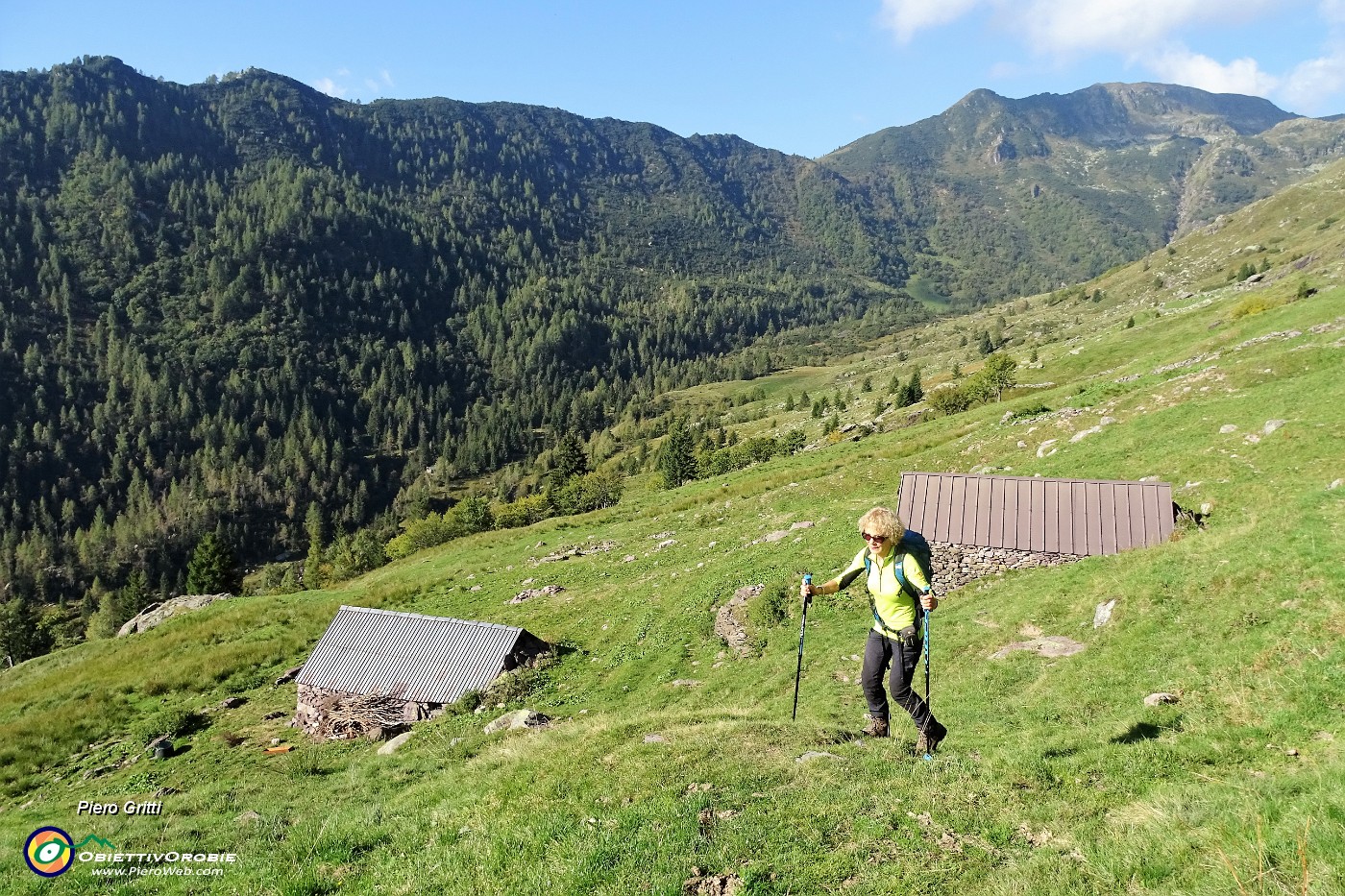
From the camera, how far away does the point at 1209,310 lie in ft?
280

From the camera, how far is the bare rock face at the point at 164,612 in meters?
57.9

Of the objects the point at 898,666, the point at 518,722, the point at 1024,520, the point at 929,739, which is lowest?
the point at 518,722

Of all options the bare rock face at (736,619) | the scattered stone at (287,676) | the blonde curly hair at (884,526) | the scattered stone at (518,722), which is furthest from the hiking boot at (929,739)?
the scattered stone at (287,676)

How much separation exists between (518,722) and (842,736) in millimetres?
10271

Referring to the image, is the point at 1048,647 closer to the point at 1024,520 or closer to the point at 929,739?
the point at 1024,520

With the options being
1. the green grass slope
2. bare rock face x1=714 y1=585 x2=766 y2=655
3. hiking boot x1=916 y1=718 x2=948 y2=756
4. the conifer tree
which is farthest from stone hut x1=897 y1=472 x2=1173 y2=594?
the conifer tree

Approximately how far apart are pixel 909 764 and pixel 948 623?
570 inches

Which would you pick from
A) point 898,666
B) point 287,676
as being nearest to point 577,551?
point 287,676

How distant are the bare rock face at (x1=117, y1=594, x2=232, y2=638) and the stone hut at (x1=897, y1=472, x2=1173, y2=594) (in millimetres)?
61742

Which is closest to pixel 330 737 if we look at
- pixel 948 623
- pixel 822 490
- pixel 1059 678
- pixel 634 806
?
pixel 634 806

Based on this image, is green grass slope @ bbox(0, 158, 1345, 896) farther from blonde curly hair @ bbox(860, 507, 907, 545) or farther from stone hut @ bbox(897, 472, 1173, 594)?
blonde curly hair @ bbox(860, 507, 907, 545)

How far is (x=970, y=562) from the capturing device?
27.9 m

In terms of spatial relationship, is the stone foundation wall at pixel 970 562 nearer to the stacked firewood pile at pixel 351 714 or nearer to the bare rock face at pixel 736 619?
the bare rock face at pixel 736 619

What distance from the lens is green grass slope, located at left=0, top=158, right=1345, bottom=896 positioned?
310 inches
